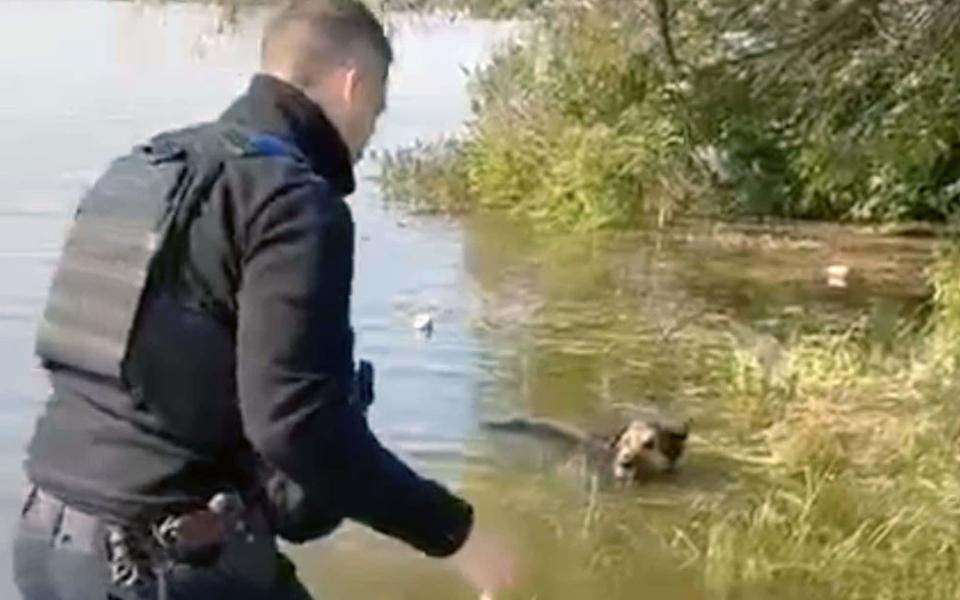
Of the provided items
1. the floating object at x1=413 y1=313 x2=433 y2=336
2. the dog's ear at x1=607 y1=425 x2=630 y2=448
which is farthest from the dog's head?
the floating object at x1=413 y1=313 x2=433 y2=336

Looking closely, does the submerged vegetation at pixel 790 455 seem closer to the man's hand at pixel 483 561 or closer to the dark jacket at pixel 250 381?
the man's hand at pixel 483 561

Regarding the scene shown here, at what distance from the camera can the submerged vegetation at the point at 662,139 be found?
1722cm

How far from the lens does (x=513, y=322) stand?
15016 mm

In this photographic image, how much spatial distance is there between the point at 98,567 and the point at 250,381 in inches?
15.0

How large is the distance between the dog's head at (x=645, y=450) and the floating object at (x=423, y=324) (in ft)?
12.7

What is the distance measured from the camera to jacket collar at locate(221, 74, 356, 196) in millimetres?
3289

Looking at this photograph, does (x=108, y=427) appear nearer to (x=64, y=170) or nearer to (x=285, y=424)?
(x=285, y=424)

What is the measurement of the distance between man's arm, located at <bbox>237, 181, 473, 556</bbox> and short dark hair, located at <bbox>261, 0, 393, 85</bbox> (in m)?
0.22

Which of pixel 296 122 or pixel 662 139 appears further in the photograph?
pixel 662 139

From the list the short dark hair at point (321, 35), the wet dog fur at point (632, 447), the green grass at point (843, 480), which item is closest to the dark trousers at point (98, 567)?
the short dark hair at point (321, 35)

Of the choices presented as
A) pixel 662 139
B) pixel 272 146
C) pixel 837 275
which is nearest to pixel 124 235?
pixel 272 146

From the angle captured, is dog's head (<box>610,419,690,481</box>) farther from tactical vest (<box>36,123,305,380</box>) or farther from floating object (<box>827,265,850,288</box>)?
floating object (<box>827,265,850,288</box>)

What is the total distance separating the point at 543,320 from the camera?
1516 centimetres

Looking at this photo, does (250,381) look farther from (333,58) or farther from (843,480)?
(843,480)
